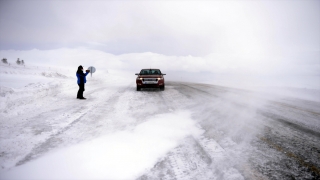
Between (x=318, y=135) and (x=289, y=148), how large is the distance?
1.56 meters

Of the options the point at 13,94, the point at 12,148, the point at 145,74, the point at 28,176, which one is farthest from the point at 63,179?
the point at 145,74

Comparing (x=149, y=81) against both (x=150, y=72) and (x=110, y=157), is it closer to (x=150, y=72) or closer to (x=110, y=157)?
(x=150, y=72)

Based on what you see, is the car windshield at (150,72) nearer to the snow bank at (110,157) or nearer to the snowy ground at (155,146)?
the snowy ground at (155,146)

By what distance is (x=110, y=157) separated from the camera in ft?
9.76

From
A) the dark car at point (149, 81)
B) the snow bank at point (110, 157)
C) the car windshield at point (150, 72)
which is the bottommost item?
the snow bank at point (110, 157)

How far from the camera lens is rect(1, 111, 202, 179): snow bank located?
2512 mm

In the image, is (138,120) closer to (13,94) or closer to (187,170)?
(187,170)

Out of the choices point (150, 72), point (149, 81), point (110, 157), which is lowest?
point (110, 157)

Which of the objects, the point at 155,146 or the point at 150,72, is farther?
the point at 150,72

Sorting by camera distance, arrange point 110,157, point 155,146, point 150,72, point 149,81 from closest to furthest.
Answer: point 110,157
point 155,146
point 149,81
point 150,72

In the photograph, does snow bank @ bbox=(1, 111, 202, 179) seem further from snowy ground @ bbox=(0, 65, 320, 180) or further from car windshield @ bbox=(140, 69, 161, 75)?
car windshield @ bbox=(140, 69, 161, 75)

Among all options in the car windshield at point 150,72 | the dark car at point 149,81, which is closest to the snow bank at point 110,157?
the dark car at point 149,81

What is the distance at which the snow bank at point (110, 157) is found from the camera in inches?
98.9

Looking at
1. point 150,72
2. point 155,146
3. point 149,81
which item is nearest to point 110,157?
point 155,146
